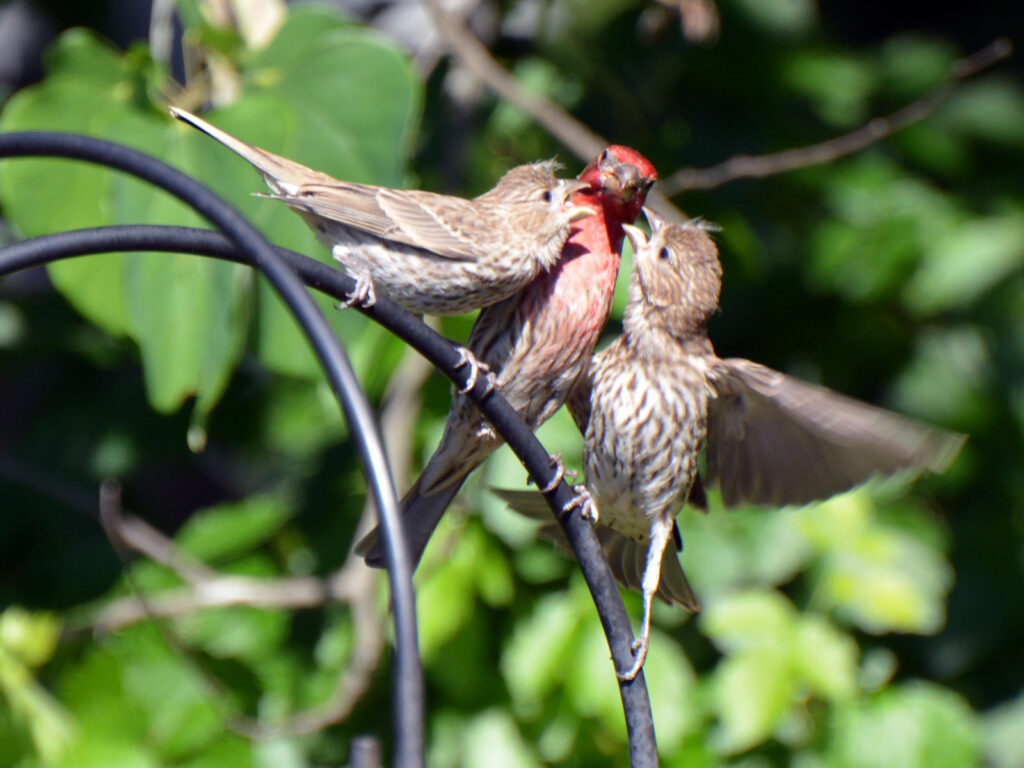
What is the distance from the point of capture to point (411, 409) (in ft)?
8.55

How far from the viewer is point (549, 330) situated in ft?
5.18

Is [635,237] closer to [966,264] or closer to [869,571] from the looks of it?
[869,571]

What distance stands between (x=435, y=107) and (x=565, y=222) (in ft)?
4.92

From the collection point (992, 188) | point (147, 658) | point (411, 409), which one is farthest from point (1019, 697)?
point (147, 658)

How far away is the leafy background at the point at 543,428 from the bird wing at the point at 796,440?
1.62 ft

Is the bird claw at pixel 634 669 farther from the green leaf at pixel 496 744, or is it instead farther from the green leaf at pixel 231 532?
the green leaf at pixel 231 532

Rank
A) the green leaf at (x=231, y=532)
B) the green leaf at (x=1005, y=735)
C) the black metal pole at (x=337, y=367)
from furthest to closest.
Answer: the green leaf at (x=1005, y=735), the green leaf at (x=231, y=532), the black metal pole at (x=337, y=367)

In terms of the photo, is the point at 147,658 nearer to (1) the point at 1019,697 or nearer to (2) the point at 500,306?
(2) the point at 500,306

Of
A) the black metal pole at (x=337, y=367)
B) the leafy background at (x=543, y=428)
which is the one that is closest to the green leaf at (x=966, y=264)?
the leafy background at (x=543, y=428)

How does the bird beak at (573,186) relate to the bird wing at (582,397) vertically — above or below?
above

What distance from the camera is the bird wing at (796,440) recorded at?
5.08ft

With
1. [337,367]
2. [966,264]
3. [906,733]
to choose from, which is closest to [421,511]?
[337,367]

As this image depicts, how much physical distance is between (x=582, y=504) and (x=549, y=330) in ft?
0.87

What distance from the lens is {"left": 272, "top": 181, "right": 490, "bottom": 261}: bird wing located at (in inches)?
59.4
